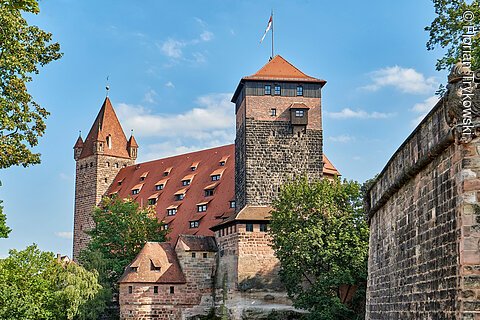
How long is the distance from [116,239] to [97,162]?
22.1 m

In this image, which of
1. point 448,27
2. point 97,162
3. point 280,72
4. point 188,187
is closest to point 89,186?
point 97,162

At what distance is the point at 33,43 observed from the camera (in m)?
17.4

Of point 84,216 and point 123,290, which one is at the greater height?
point 84,216

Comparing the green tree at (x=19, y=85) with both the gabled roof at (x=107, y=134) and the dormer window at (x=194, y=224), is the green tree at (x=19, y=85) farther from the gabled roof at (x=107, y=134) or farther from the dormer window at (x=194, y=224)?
the gabled roof at (x=107, y=134)

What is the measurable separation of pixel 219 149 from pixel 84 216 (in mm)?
18237

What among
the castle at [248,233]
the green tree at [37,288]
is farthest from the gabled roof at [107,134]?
the green tree at [37,288]

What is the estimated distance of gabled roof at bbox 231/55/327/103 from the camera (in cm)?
4369

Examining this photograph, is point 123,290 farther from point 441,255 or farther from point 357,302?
point 441,255

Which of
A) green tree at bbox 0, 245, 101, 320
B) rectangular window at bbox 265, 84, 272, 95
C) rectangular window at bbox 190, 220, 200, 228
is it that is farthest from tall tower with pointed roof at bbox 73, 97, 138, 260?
rectangular window at bbox 265, 84, 272, 95

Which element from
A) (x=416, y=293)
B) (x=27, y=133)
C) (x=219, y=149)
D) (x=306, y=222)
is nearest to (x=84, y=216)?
(x=219, y=149)

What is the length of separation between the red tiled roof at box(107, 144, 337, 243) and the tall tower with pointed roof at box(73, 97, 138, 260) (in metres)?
1.79

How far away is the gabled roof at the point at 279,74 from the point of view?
143ft

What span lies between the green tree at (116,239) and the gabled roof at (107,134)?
20325mm

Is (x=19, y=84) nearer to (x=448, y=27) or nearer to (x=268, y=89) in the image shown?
(x=448, y=27)
